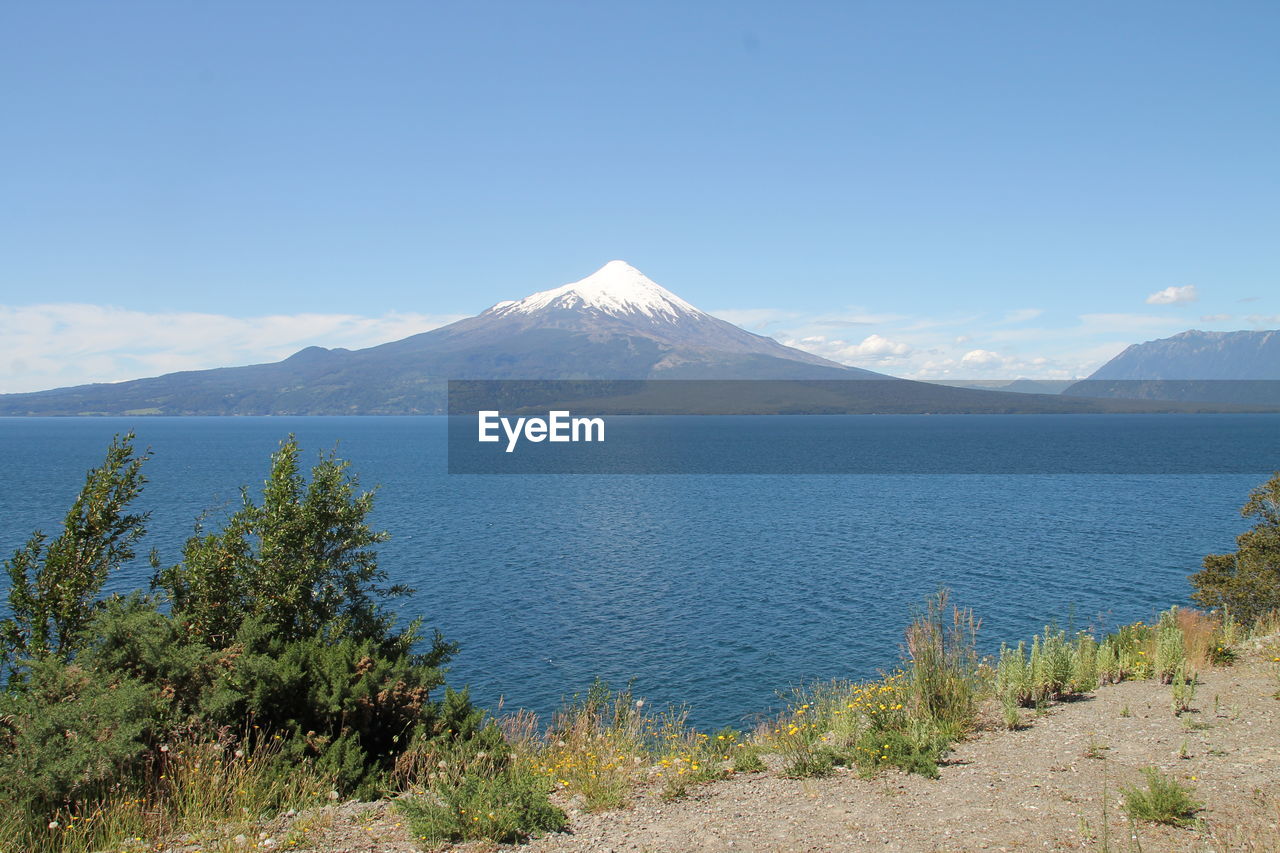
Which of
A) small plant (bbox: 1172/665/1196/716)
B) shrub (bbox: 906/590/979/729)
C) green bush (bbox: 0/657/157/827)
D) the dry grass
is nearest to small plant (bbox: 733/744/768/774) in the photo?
shrub (bbox: 906/590/979/729)

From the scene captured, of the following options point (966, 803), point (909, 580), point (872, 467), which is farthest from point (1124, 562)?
point (872, 467)

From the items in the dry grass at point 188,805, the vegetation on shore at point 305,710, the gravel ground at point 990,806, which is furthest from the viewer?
the vegetation on shore at point 305,710

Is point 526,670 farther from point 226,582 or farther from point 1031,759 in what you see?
point 1031,759

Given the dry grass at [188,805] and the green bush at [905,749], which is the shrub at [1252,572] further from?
the dry grass at [188,805]

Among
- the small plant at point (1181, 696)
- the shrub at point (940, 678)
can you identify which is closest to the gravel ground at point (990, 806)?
the small plant at point (1181, 696)

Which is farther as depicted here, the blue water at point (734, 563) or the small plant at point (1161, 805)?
the blue water at point (734, 563)

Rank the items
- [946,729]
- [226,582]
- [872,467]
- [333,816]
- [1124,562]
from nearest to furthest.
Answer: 1. [333,816]
2. [946,729]
3. [226,582]
4. [1124,562]
5. [872,467]

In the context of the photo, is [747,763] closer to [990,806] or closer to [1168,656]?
[990,806]
